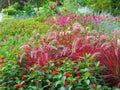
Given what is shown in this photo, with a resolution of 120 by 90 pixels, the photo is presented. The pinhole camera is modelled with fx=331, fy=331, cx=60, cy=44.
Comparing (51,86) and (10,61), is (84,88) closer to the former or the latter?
(51,86)

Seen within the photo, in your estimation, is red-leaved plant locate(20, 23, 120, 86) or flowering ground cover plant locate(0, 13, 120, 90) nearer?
flowering ground cover plant locate(0, 13, 120, 90)

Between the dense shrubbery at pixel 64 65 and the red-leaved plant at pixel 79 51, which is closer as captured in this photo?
the dense shrubbery at pixel 64 65

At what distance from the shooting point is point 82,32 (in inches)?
191

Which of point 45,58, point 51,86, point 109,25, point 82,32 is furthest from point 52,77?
point 109,25

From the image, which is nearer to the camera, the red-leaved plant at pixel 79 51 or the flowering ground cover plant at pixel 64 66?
the flowering ground cover plant at pixel 64 66

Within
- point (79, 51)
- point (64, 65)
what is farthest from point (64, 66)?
point (79, 51)

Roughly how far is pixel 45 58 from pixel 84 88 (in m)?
0.74

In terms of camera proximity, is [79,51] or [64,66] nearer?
[64,66]

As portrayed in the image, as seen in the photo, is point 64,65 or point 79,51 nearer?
point 64,65

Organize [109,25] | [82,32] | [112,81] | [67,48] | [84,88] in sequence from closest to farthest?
[84,88] < [112,81] < [67,48] < [82,32] < [109,25]

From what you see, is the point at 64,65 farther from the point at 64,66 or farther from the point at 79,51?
the point at 79,51

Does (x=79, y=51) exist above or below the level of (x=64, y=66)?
above

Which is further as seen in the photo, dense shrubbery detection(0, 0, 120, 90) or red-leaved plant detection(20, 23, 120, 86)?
red-leaved plant detection(20, 23, 120, 86)

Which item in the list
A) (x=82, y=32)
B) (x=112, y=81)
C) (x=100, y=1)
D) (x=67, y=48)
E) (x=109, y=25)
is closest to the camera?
(x=112, y=81)
